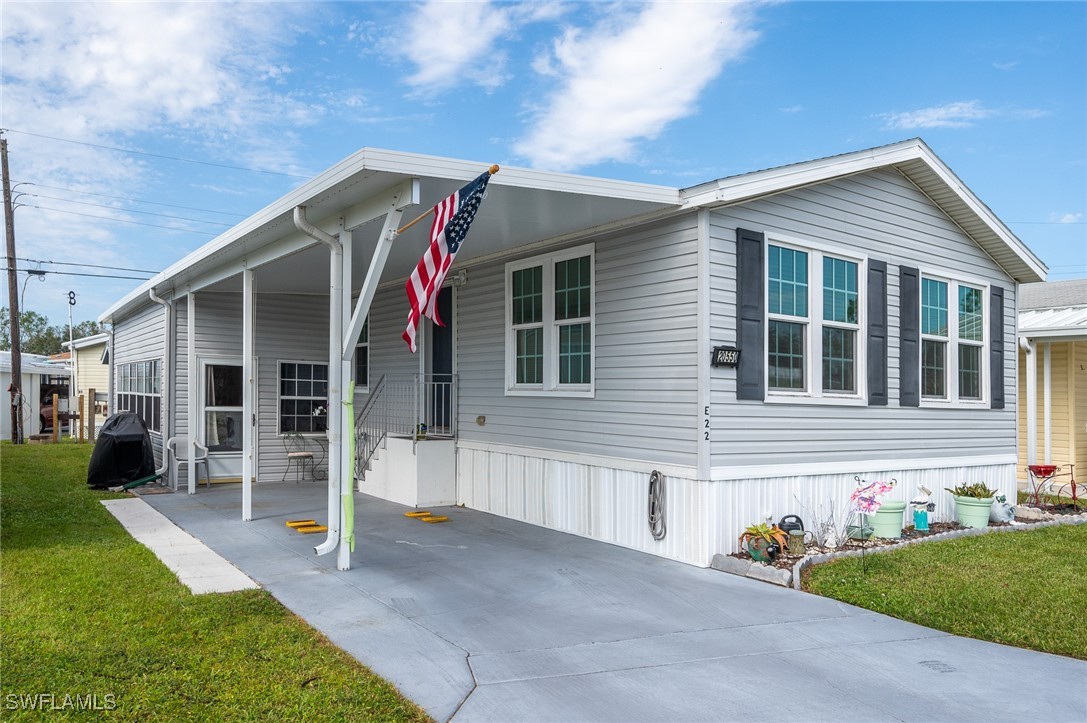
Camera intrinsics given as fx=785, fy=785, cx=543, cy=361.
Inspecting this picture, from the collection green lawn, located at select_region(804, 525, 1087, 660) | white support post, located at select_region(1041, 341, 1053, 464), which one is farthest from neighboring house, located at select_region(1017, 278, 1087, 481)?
green lawn, located at select_region(804, 525, 1087, 660)

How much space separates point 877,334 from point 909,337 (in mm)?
683

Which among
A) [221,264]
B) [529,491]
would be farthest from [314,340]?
[529,491]

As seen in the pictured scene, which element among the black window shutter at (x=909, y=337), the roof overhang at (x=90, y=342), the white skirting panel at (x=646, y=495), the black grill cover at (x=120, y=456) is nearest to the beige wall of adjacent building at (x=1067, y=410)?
the white skirting panel at (x=646, y=495)

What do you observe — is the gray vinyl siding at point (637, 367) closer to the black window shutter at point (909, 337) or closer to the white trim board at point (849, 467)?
the white trim board at point (849, 467)

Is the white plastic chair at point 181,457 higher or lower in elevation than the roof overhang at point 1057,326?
lower

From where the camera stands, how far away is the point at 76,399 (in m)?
25.8

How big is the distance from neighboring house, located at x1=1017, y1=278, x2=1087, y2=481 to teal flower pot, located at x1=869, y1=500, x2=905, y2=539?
5959 millimetres

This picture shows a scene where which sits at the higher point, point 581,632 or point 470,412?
point 470,412

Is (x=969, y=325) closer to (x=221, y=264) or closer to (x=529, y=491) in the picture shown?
(x=529, y=491)

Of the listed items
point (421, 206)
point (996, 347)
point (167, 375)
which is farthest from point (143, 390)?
point (996, 347)

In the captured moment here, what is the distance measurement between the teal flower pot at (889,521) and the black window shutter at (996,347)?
2.99 m

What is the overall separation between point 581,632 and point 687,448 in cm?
232

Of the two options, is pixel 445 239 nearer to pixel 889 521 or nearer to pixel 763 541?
pixel 763 541

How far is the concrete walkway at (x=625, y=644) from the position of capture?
371 cm
